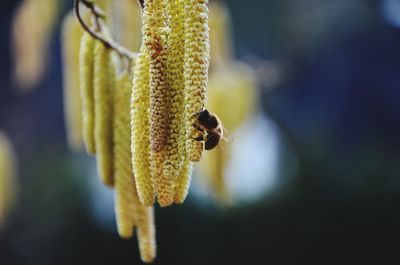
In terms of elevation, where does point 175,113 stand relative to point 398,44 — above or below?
below

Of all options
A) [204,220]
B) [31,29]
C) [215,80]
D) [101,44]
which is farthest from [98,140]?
[204,220]

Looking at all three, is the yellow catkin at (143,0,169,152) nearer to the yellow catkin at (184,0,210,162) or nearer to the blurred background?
the yellow catkin at (184,0,210,162)

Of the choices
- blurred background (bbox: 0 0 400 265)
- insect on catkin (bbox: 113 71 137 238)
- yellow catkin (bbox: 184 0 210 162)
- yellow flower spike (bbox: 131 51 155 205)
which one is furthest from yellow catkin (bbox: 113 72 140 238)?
blurred background (bbox: 0 0 400 265)

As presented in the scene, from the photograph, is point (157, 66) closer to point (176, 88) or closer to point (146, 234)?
point (176, 88)

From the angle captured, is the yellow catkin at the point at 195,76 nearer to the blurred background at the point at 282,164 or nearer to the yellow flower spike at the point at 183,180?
the yellow flower spike at the point at 183,180

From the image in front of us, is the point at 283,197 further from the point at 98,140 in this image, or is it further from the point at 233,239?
the point at 98,140

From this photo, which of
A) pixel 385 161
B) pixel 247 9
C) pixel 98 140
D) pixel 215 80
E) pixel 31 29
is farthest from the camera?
pixel 247 9

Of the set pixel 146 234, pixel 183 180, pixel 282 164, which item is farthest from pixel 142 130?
pixel 282 164
